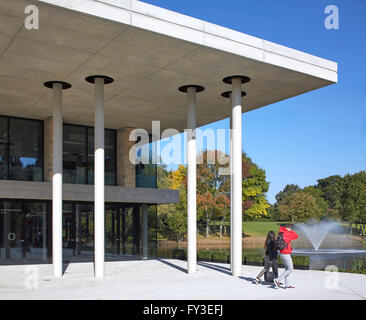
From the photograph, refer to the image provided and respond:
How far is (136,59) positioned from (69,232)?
12.3m

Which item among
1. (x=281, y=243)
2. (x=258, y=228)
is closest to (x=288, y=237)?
(x=281, y=243)

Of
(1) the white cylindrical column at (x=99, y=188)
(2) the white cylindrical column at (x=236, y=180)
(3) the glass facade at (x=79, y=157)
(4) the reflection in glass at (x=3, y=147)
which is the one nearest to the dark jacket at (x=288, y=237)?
(2) the white cylindrical column at (x=236, y=180)

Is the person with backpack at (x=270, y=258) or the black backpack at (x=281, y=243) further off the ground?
the black backpack at (x=281, y=243)

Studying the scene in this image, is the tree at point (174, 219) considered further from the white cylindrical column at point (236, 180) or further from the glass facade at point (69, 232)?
the white cylindrical column at point (236, 180)

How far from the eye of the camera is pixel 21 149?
23.3m

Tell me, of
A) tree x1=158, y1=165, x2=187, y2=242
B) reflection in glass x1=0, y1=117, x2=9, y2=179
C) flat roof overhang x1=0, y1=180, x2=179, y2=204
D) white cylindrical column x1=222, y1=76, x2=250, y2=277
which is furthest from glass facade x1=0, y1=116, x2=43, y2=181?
tree x1=158, y1=165, x2=187, y2=242

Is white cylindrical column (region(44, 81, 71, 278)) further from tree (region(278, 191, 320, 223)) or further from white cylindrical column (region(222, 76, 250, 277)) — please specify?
tree (region(278, 191, 320, 223))

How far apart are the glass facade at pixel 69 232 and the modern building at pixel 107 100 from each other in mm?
51

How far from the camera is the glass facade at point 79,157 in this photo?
A: 24.0 m

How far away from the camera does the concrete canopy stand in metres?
12.1
